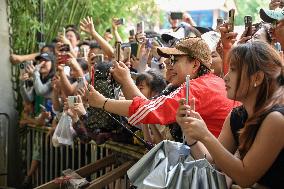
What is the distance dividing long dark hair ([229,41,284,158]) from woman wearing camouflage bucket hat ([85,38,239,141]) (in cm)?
64

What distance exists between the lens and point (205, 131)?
233cm

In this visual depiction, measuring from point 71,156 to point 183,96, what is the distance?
2.85m

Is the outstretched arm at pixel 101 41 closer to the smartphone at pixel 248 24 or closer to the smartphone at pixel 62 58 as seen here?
the smartphone at pixel 62 58

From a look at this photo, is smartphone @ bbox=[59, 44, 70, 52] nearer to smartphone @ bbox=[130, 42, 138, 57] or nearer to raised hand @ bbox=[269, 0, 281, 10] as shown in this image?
smartphone @ bbox=[130, 42, 138, 57]

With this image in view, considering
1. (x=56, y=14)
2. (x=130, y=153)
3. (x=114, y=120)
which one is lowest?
(x=130, y=153)

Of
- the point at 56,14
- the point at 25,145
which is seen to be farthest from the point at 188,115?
the point at 56,14

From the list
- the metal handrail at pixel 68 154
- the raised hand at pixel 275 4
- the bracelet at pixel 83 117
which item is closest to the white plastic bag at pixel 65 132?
the metal handrail at pixel 68 154

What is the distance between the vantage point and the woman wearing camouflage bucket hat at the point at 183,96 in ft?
9.73

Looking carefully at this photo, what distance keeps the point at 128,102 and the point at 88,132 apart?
1418 mm

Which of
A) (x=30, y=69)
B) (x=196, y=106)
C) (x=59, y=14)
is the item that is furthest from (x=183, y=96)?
(x=59, y=14)

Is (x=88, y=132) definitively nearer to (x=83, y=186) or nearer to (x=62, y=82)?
(x=83, y=186)

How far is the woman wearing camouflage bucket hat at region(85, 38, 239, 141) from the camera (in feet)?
9.73

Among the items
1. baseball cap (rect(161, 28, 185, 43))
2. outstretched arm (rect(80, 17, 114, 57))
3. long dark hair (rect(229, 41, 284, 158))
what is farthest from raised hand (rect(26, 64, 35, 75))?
long dark hair (rect(229, 41, 284, 158))

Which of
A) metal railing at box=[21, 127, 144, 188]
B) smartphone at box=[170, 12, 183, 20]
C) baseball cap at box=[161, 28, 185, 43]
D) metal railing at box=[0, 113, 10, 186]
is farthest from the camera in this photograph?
metal railing at box=[0, 113, 10, 186]
